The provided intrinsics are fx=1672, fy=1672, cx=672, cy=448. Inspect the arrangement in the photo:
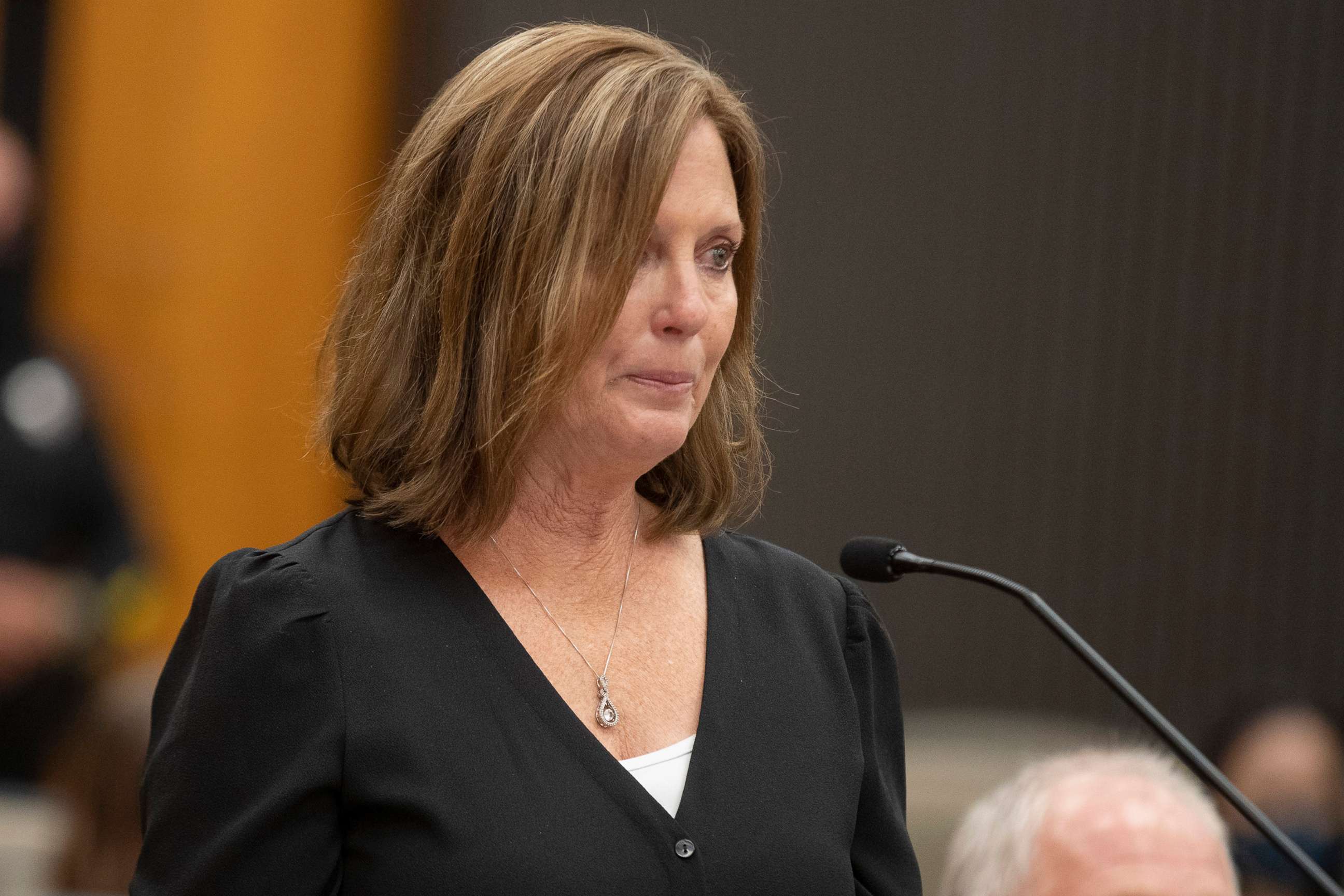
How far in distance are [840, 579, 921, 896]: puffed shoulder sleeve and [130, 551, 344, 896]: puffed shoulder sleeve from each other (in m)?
0.52

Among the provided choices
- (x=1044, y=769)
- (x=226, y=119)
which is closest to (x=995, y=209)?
(x=226, y=119)

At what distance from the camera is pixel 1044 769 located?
1931 mm

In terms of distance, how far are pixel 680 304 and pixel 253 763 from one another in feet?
1.78

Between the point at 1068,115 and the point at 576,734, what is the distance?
341 cm

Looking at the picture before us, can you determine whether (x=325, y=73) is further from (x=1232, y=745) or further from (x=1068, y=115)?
(x=1232, y=745)

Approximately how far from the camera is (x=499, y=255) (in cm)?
152

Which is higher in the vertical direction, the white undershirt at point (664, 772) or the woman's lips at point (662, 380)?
the woman's lips at point (662, 380)

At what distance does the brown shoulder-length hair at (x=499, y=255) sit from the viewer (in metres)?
1.48

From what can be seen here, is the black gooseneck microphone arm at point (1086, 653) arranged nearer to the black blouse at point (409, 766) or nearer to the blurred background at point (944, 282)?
the black blouse at point (409, 766)

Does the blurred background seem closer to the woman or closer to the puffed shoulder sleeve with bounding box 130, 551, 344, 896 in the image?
the woman

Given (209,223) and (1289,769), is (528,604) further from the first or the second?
(209,223)

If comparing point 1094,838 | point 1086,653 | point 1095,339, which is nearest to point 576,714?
point 1086,653

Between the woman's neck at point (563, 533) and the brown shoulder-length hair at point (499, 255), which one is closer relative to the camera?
the brown shoulder-length hair at point (499, 255)

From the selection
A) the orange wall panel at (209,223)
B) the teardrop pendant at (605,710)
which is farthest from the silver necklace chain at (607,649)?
the orange wall panel at (209,223)
